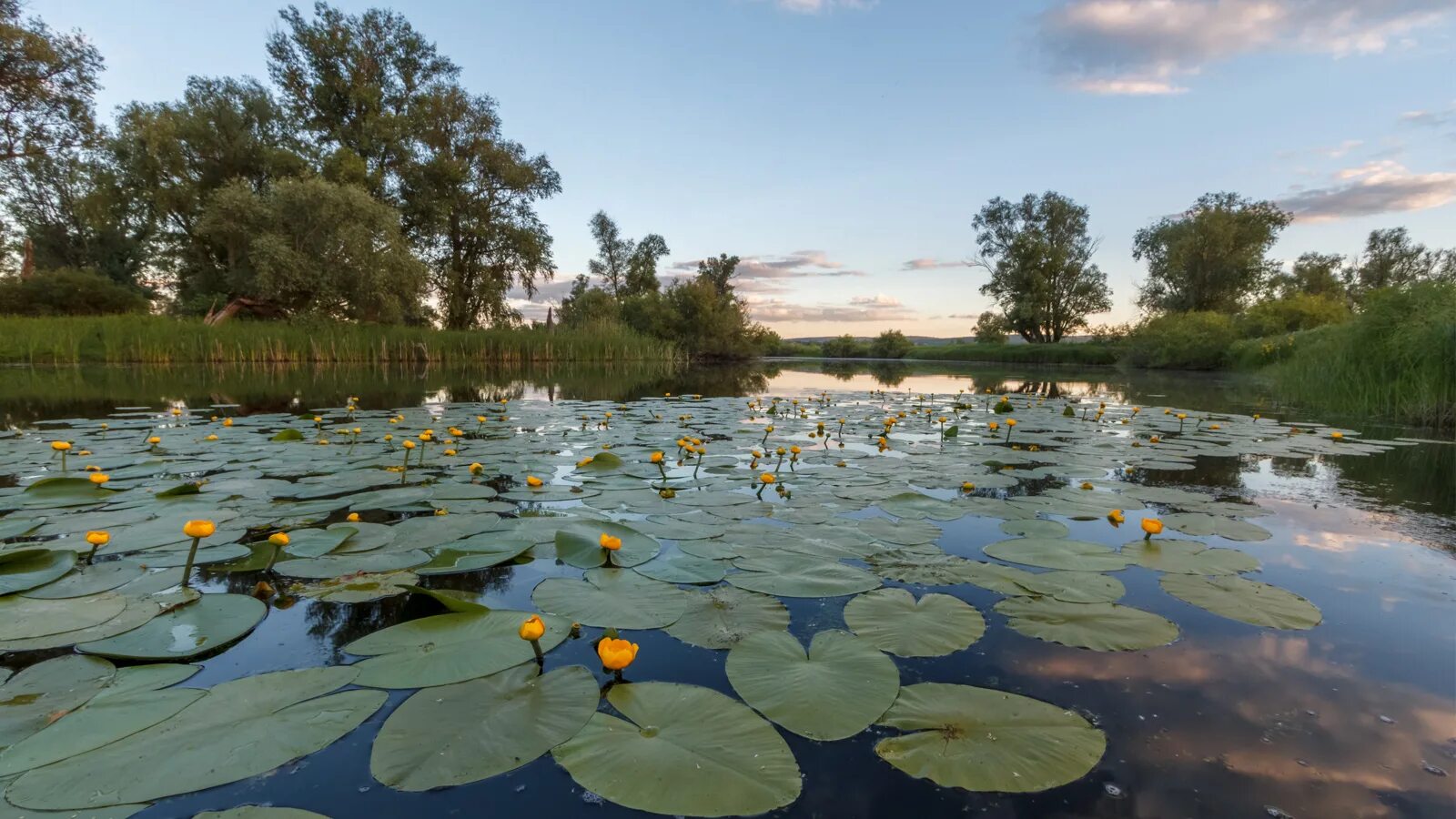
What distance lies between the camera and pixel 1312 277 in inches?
1261

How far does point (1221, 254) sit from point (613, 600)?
34.5 m

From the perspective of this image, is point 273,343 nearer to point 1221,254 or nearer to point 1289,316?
point 1289,316

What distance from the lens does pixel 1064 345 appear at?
1223 inches

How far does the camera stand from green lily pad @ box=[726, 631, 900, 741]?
4.00ft

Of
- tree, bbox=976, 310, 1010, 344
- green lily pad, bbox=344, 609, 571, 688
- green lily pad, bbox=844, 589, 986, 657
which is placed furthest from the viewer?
tree, bbox=976, 310, 1010, 344

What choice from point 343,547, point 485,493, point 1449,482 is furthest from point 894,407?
point 343,547

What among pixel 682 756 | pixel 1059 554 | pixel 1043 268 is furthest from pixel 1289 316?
pixel 682 756

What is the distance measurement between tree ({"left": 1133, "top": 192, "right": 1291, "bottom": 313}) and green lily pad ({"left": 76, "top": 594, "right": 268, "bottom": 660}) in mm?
34295

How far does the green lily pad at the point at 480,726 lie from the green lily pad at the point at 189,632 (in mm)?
698

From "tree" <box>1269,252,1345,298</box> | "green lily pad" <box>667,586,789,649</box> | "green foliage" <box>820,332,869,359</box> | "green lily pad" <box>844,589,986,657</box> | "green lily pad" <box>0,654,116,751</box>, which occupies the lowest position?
"green lily pad" <box>667,586,789,649</box>

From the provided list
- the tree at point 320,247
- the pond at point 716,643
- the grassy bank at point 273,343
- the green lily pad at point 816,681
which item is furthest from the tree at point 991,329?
the green lily pad at point 816,681

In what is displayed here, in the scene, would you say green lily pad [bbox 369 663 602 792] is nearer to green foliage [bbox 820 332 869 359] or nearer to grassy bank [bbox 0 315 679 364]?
grassy bank [bbox 0 315 679 364]

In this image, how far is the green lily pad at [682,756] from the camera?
99 cm

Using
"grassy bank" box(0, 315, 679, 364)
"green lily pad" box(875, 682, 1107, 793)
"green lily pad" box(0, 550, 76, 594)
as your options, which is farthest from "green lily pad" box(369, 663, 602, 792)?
"grassy bank" box(0, 315, 679, 364)
